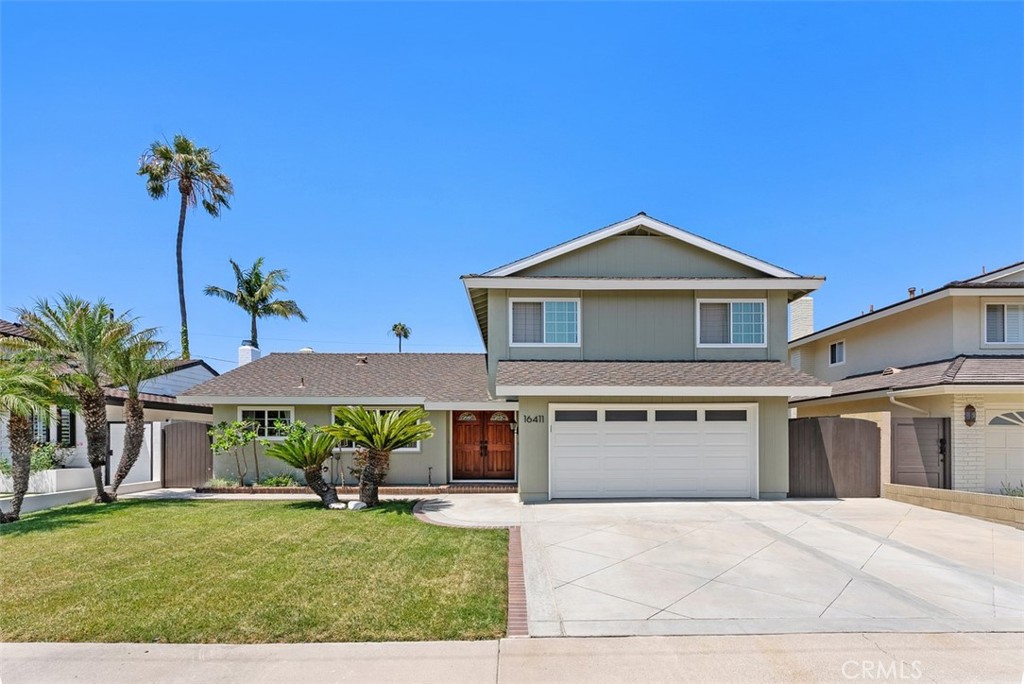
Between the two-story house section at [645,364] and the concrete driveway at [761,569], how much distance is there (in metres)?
1.24

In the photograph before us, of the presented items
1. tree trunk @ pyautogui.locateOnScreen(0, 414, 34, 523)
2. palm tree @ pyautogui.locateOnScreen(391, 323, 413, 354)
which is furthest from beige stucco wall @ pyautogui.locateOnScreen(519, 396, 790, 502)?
palm tree @ pyautogui.locateOnScreen(391, 323, 413, 354)

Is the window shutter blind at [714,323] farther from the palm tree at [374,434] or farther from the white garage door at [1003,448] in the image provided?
the palm tree at [374,434]

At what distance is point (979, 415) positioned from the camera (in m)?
12.0

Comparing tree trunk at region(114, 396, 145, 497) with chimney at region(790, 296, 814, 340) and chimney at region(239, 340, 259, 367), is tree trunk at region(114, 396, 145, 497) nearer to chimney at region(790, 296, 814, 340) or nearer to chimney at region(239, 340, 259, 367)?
chimney at region(239, 340, 259, 367)

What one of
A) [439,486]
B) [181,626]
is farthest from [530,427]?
[181,626]

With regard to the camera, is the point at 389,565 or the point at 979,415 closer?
the point at 389,565

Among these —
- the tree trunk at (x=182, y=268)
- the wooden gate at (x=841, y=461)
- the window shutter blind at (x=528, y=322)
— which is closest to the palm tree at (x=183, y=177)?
the tree trunk at (x=182, y=268)

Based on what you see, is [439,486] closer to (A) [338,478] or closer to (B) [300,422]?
(A) [338,478]

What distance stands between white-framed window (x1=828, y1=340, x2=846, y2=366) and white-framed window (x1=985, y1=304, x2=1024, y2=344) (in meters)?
4.88

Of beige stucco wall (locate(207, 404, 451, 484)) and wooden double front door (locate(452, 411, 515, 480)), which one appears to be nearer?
beige stucco wall (locate(207, 404, 451, 484))

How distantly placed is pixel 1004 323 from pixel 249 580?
18256mm

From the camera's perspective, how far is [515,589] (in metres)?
5.96

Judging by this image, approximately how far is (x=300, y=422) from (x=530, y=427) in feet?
22.4

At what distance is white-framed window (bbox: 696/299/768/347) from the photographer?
1285 centimetres
